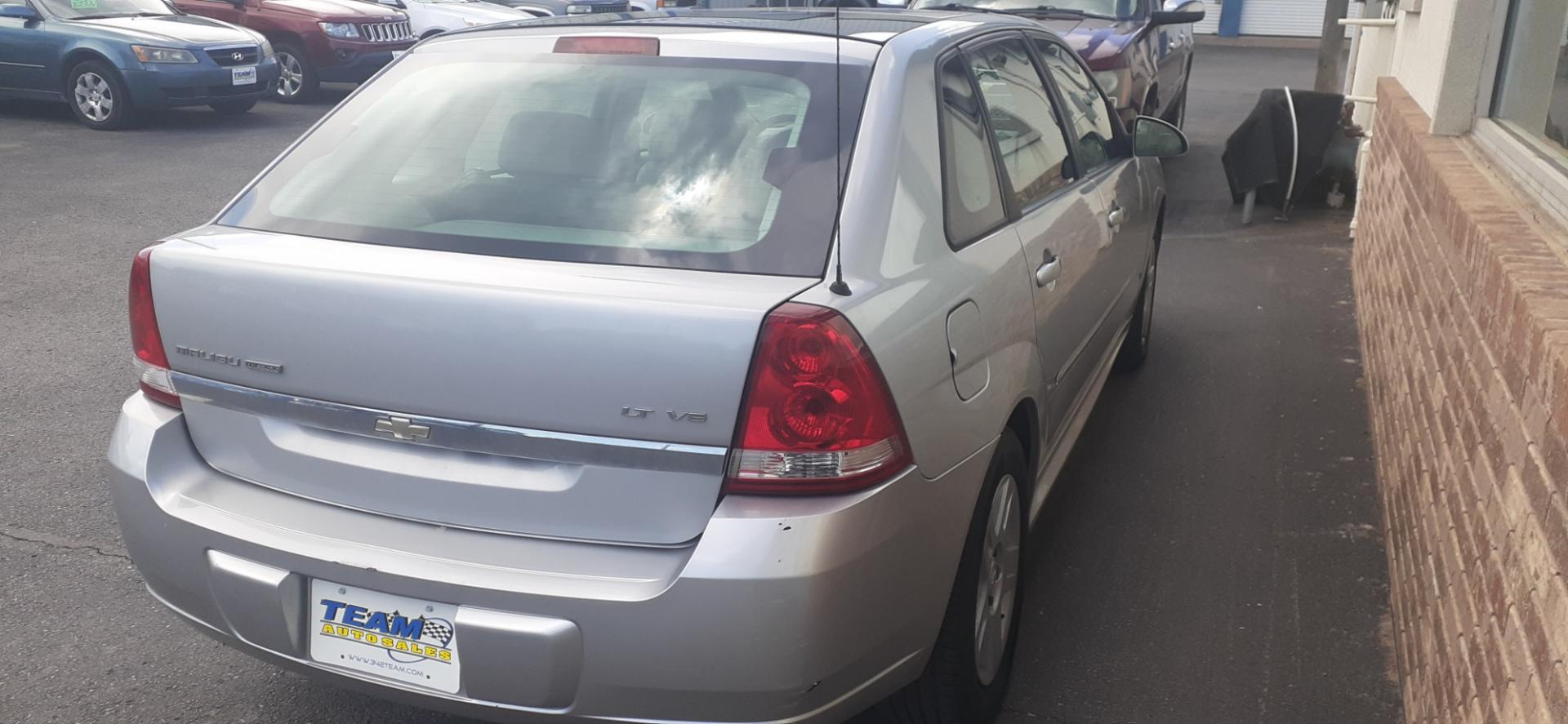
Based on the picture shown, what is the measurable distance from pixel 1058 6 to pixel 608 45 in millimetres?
7687

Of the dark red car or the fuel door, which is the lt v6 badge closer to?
the fuel door

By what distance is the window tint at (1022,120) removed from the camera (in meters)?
3.41

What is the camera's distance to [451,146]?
296 centimetres

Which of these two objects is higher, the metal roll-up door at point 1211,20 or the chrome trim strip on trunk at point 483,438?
the chrome trim strip on trunk at point 483,438

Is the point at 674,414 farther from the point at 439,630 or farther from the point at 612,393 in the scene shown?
the point at 439,630

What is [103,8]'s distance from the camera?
12.2 m

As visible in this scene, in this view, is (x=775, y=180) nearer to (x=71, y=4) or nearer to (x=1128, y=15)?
(x=1128, y=15)

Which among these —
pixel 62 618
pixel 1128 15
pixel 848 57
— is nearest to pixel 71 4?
pixel 1128 15

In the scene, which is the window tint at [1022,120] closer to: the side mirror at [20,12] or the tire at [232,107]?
the tire at [232,107]

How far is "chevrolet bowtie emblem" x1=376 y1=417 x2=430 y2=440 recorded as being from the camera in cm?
241

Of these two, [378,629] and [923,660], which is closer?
[378,629]

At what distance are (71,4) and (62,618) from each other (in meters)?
10.4

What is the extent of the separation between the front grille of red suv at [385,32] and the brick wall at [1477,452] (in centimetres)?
1203

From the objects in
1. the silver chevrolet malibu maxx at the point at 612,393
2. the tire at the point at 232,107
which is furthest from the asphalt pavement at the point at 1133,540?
the tire at the point at 232,107
